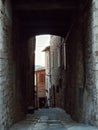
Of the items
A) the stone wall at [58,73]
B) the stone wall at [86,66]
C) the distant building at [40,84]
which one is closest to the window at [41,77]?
the distant building at [40,84]

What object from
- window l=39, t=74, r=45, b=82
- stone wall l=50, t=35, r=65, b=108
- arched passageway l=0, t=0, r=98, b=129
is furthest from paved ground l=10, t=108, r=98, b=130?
window l=39, t=74, r=45, b=82

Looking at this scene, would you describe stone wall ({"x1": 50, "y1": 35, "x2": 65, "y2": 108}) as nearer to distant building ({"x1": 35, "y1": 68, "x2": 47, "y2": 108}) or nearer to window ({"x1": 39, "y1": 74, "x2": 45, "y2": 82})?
distant building ({"x1": 35, "y1": 68, "x2": 47, "y2": 108})

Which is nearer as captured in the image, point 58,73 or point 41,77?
point 58,73

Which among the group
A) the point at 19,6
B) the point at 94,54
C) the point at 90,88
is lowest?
the point at 90,88

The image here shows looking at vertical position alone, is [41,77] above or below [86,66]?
above

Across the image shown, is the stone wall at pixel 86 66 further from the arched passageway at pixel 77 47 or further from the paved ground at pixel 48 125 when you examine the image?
the paved ground at pixel 48 125

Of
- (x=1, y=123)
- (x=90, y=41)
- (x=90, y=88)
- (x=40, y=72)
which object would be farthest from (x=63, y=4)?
(x=40, y=72)

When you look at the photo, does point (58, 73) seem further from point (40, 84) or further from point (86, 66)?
point (40, 84)

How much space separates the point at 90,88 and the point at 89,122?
0.84 metres

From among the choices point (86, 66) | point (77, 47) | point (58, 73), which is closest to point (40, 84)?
point (58, 73)

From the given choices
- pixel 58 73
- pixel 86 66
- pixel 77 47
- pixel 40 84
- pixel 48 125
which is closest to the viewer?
pixel 86 66

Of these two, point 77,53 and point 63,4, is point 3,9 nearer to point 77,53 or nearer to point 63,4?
point 63,4

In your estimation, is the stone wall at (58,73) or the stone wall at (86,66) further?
the stone wall at (58,73)

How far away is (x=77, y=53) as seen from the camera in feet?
36.4
